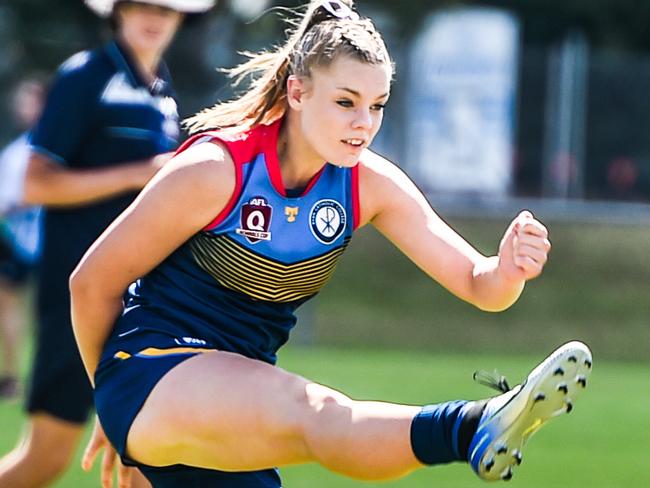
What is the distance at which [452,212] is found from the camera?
52.6 ft

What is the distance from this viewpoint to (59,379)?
5266 millimetres

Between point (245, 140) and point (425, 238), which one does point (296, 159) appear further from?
point (425, 238)

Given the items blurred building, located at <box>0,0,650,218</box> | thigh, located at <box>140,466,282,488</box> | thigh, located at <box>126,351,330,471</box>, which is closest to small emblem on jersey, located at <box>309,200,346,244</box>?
thigh, located at <box>126,351,330,471</box>

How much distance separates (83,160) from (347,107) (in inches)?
76.0

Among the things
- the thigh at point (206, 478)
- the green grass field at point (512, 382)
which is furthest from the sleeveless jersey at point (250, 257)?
the green grass field at point (512, 382)

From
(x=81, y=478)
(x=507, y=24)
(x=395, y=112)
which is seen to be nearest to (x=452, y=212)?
(x=395, y=112)

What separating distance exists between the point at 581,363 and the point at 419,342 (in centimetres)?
1160

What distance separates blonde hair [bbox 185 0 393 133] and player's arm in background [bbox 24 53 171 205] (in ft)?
3.82

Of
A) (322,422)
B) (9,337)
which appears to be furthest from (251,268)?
(9,337)

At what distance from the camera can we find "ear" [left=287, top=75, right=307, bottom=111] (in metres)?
3.87

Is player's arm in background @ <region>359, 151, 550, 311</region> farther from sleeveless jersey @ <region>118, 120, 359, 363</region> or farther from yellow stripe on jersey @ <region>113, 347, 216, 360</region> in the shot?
yellow stripe on jersey @ <region>113, 347, 216, 360</region>

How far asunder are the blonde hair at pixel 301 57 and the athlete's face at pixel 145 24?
1318 mm

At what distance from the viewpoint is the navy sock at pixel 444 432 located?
11.0 ft

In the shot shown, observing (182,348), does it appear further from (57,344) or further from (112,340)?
(57,344)
